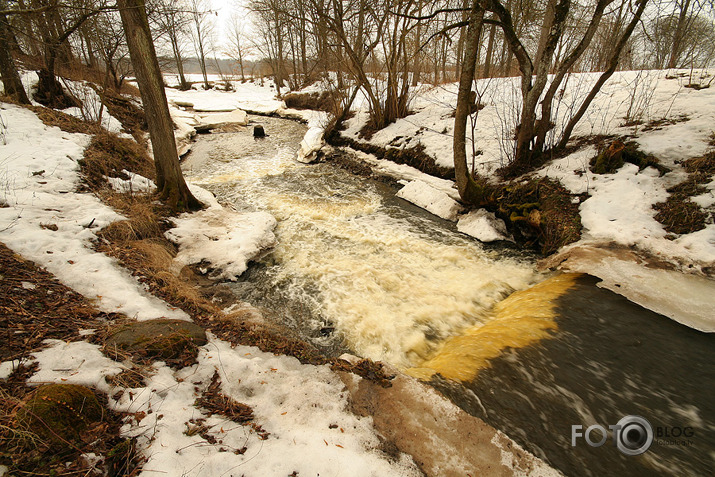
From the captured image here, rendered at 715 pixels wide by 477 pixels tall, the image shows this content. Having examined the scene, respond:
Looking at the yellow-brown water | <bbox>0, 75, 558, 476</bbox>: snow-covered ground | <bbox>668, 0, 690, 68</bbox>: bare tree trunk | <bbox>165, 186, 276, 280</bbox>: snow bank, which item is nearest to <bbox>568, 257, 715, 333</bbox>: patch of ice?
the yellow-brown water

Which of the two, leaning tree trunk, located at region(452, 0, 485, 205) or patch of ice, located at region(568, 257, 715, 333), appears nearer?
patch of ice, located at region(568, 257, 715, 333)

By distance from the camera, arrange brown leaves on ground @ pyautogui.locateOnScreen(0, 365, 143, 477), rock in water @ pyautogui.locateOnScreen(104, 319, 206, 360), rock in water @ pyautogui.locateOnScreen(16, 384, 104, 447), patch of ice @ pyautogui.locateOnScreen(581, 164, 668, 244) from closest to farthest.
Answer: brown leaves on ground @ pyautogui.locateOnScreen(0, 365, 143, 477)
rock in water @ pyautogui.locateOnScreen(16, 384, 104, 447)
rock in water @ pyautogui.locateOnScreen(104, 319, 206, 360)
patch of ice @ pyautogui.locateOnScreen(581, 164, 668, 244)

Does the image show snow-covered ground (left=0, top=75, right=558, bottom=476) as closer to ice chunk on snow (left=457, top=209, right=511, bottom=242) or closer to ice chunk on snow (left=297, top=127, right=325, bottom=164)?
ice chunk on snow (left=457, top=209, right=511, bottom=242)

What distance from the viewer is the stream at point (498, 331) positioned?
2.52m

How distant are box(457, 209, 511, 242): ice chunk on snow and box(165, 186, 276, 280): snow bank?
4.46m

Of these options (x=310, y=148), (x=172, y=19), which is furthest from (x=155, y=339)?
(x=172, y=19)

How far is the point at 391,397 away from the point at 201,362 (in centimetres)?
180

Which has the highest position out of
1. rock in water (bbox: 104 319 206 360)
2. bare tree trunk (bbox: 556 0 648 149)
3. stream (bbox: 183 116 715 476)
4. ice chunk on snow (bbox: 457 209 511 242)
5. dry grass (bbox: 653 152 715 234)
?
bare tree trunk (bbox: 556 0 648 149)

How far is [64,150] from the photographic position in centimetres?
594

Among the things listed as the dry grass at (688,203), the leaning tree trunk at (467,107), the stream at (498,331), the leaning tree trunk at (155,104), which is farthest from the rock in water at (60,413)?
the dry grass at (688,203)

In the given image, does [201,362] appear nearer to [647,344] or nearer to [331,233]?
[331,233]

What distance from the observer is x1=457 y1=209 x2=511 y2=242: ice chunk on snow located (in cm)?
618

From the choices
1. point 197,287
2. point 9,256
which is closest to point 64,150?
point 9,256

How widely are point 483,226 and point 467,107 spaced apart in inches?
102
